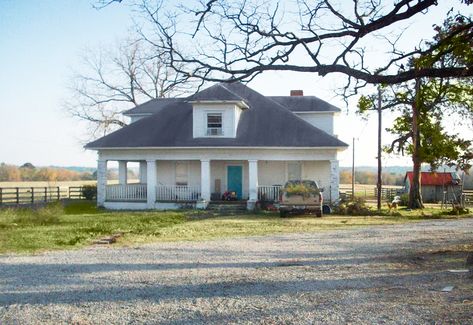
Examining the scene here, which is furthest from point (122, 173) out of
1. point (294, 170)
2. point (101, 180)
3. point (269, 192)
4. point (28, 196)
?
point (294, 170)

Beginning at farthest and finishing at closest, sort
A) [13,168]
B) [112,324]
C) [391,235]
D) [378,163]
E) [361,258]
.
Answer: [13,168], [378,163], [391,235], [361,258], [112,324]

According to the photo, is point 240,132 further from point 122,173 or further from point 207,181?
point 122,173

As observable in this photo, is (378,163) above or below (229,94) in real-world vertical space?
below

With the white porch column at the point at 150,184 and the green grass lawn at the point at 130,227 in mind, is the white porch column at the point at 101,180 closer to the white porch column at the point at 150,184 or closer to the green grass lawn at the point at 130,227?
the white porch column at the point at 150,184

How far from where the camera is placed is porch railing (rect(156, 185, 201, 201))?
94.2ft

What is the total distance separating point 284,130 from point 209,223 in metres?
9.98

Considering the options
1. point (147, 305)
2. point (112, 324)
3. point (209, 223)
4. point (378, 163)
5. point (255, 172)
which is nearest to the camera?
point (112, 324)

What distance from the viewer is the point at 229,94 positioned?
28.3 metres

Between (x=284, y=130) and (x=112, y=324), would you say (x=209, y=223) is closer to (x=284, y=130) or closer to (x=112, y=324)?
(x=284, y=130)

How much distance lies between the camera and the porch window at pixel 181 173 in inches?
1199

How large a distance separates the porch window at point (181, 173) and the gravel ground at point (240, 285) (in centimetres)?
1711

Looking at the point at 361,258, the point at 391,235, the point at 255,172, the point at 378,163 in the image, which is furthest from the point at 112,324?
the point at 378,163

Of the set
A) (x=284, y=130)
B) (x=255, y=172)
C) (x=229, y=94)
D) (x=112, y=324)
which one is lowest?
(x=112, y=324)

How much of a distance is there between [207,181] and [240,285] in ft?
63.9
